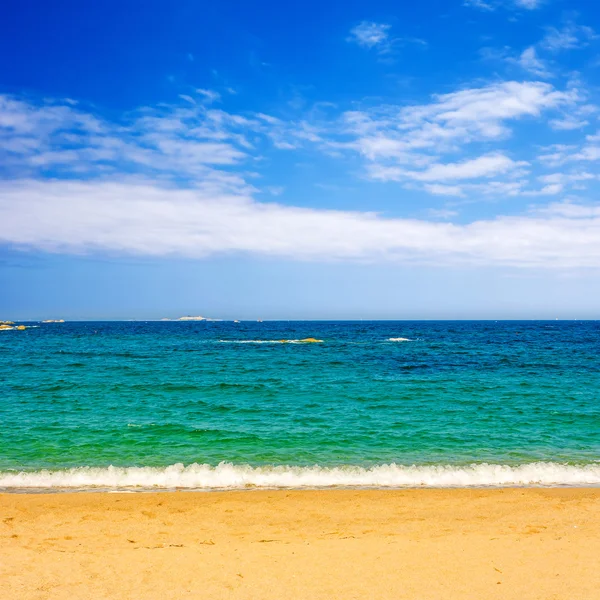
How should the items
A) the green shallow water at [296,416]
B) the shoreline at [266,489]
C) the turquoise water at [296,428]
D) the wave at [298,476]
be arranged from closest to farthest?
the shoreline at [266,489]
the wave at [298,476]
the turquoise water at [296,428]
the green shallow water at [296,416]

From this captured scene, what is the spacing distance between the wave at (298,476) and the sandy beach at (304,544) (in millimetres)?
1047

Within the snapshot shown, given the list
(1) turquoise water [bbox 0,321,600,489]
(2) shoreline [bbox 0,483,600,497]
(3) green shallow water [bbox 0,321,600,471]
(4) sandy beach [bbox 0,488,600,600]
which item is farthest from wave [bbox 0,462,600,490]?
(4) sandy beach [bbox 0,488,600,600]

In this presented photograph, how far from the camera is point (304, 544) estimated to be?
9258 mm

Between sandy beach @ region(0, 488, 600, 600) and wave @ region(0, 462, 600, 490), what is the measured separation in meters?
1.05

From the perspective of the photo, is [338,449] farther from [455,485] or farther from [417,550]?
[417,550]

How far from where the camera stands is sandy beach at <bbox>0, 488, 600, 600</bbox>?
7.52m

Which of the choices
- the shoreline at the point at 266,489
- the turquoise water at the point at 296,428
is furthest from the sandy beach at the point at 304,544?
the turquoise water at the point at 296,428

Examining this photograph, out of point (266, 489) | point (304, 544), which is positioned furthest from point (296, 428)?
point (304, 544)

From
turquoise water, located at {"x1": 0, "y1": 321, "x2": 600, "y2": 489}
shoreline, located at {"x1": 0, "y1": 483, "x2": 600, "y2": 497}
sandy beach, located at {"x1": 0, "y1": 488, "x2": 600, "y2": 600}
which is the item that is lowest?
shoreline, located at {"x1": 0, "y1": 483, "x2": 600, "y2": 497}

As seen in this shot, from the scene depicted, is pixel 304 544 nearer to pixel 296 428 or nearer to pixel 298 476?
pixel 298 476

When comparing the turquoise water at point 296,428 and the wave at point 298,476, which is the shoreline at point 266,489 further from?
the turquoise water at point 296,428

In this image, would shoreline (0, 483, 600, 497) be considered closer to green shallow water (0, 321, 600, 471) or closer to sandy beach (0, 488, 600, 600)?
sandy beach (0, 488, 600, 600)

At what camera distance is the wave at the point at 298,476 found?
44.3 ft

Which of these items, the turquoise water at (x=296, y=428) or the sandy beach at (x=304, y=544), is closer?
the sandy beach at (x=304, y=544)
